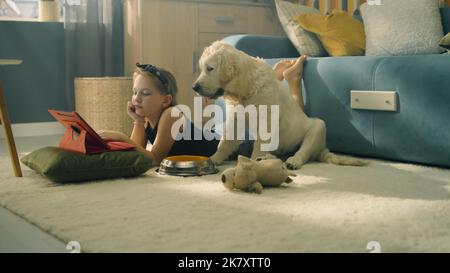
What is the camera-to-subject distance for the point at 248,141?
8.61ft

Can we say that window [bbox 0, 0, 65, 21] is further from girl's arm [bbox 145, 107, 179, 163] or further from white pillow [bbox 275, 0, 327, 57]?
girl's arm [bbox 145, 107, 179, 163]

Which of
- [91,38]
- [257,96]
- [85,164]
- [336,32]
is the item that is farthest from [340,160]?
[91,38]

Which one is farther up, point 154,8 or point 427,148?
point 154,8

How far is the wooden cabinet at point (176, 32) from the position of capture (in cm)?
362

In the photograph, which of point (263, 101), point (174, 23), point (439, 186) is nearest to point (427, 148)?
point (439, 186)

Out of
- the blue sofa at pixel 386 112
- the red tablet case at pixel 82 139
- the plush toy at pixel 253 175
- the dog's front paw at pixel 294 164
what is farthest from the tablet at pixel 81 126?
the blue sofa at pixel 386 112

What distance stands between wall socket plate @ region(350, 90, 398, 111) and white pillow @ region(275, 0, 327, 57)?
52cm

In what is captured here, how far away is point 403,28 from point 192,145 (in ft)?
4.16

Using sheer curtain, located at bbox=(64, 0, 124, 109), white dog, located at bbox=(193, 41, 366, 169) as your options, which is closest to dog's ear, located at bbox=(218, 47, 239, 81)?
white dog, located at bbox=(193, 41, 366, 169)

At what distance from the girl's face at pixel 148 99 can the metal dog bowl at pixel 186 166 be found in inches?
10.2

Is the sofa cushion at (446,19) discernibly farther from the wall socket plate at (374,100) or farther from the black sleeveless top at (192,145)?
the black sleeveless top at (192,145)

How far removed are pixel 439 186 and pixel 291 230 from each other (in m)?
0.81

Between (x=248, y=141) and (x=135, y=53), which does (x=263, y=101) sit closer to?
(x=248, y=141)

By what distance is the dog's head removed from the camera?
7.64ft
